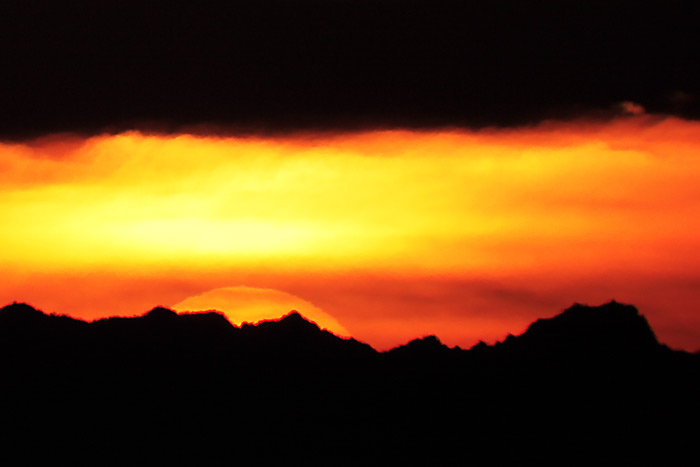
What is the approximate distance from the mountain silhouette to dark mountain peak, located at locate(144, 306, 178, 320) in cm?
29

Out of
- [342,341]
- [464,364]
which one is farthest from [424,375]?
[342,341]

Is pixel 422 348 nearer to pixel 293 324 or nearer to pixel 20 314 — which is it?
pixel 293 324

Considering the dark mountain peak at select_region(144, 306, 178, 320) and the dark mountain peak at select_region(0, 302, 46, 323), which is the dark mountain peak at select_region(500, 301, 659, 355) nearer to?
the dark mountain peak at select_region(144, 306, 178, 320)

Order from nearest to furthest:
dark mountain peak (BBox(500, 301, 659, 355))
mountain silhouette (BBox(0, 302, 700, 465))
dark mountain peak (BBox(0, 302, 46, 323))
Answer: mountain silhouette (BBox(0, 302, 700, 465)) → dark mountain peak (BBox(500, 301, 659, 355)) → dark mountain peak (BBox(0, 302, 46, 323))

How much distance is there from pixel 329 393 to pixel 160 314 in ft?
145

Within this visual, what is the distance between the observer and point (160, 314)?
186 metres

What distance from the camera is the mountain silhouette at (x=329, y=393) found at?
444 ft

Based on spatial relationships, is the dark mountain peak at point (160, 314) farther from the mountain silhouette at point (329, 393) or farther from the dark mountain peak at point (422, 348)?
the dark mountain peak at point (422, 348)

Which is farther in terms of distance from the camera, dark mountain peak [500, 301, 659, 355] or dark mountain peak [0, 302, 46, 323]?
dark mountain peak [0, 302, 46, 323]

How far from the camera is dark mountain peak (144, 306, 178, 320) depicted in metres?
185

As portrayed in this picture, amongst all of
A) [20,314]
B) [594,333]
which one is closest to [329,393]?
[594,333]

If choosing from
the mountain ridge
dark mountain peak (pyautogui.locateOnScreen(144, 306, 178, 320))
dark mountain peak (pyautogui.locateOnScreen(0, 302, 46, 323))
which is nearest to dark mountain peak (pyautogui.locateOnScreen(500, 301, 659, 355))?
the mountain ridge

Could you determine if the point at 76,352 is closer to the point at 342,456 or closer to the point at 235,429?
the point at 235,429

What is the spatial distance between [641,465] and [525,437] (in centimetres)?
1921
